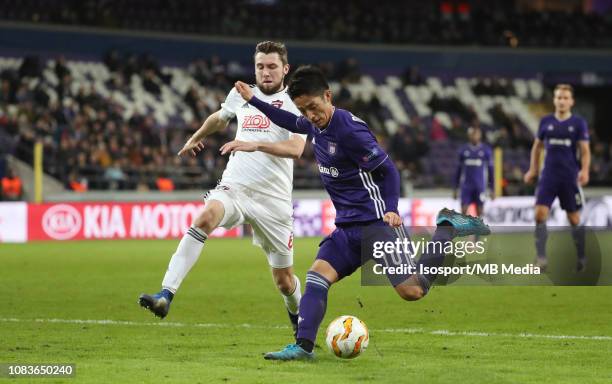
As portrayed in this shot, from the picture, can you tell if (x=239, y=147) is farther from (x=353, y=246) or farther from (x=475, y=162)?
(x=475, y=162)

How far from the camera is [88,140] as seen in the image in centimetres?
2556

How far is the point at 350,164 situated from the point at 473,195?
45.2 feet

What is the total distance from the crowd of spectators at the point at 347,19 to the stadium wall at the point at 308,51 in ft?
0.99

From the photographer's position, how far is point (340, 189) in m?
7.68

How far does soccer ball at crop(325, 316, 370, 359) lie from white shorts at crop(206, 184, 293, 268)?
4.40 ft

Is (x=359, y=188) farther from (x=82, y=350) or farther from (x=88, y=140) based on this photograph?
(x=88, y=140)

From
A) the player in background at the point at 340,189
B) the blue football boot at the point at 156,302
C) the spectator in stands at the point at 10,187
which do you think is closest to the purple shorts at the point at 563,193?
the player in background at the point at 340,189

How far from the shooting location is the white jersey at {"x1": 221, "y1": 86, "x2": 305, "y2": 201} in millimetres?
8602

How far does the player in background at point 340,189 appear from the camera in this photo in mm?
7359

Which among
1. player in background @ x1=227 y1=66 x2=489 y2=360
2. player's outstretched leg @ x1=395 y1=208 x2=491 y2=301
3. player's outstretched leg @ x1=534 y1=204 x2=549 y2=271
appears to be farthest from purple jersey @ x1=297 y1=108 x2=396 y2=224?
player's outstretched leg @ x1=534 y1=204 x2=549 y2=271

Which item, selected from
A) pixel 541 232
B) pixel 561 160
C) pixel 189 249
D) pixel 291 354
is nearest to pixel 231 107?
pixel 189 249

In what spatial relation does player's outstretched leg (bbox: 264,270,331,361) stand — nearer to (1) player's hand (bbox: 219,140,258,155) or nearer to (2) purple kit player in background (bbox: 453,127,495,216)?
(1) player's hand (bbox: 219,140,258,155)

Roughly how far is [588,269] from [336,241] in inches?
317

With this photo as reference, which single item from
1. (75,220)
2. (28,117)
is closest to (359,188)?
(75,220)
